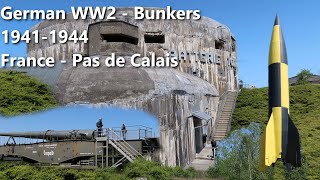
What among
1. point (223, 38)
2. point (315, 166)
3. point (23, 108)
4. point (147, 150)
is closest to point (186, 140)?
point (147, 150)

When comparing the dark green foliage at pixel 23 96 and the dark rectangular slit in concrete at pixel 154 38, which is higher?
the dark rectangular slit in concrete at pixel 154 38

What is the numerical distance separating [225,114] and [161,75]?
19.5ft

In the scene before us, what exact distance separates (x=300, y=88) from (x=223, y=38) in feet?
20.5

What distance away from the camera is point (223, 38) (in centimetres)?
3331

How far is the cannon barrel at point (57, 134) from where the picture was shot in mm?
20578

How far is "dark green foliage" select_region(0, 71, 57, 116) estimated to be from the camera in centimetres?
2456

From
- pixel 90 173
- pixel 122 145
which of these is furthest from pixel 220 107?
pixel 90 173

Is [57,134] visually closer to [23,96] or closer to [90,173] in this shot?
[90,173]

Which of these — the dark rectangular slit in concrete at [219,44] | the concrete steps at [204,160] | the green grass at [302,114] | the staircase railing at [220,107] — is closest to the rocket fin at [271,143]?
the green grass at [302,114]

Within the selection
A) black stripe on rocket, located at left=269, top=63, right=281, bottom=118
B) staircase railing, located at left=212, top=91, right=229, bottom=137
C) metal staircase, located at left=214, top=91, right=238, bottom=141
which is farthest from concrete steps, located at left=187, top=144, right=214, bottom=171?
black stripe on rocket, located at left=269, top=63, right=281, bottom=118

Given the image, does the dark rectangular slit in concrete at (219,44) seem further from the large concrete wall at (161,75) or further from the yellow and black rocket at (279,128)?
the yellow and black rocket at (279,128)

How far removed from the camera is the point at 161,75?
25312 millimetres

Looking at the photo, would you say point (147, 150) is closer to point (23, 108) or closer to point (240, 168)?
point (240, 168)

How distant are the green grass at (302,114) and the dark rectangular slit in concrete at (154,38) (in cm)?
646
